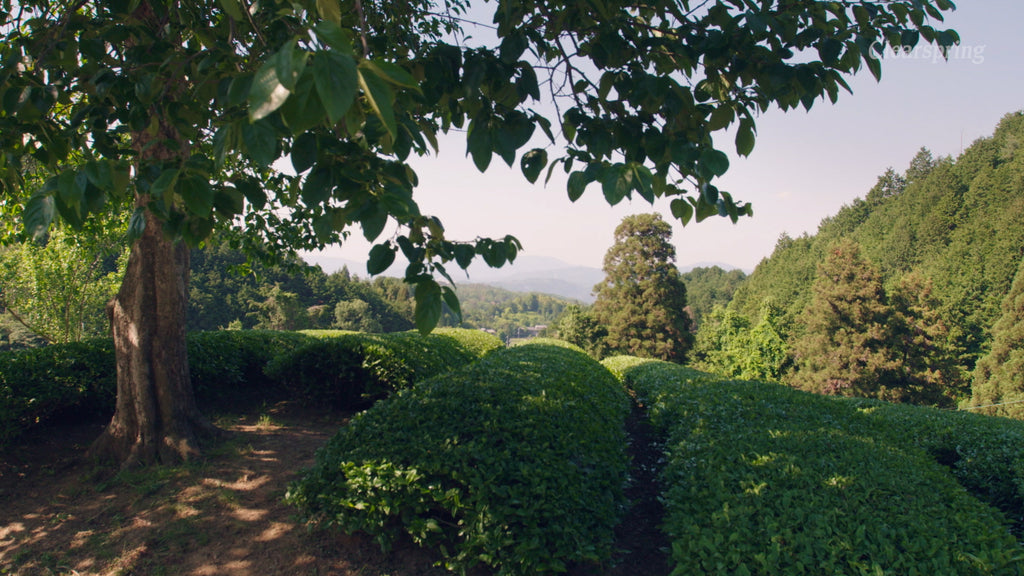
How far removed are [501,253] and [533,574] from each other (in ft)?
7.47

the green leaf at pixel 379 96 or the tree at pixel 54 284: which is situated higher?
the tree at pixel 54 284

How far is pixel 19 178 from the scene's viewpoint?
85.4 inches

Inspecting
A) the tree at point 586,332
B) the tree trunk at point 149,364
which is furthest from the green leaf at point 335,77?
the tree at point 586,332

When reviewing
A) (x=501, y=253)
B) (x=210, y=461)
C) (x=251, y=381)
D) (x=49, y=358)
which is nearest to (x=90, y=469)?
(x=210, y=461)

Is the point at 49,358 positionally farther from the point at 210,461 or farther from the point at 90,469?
the point at 210,461

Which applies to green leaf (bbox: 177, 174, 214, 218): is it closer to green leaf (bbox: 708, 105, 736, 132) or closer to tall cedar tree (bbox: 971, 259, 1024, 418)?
green leaf (bbox: 708, 105, 736, 132)

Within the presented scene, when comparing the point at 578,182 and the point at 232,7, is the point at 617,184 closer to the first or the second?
the point at 578,182

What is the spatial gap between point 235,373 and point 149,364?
279 cm

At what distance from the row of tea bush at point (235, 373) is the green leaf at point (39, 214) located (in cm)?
365

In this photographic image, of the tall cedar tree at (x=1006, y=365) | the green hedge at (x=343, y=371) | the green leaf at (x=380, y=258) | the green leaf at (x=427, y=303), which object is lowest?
the tall cedar tree at (x=1006, y=365)

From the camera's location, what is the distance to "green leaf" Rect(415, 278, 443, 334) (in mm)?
1393

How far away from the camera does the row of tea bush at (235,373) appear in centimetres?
537

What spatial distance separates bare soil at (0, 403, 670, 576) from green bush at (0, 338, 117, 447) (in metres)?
0.33

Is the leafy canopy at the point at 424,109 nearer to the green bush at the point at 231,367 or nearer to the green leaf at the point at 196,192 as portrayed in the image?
the green leaf at the point at 196,192
